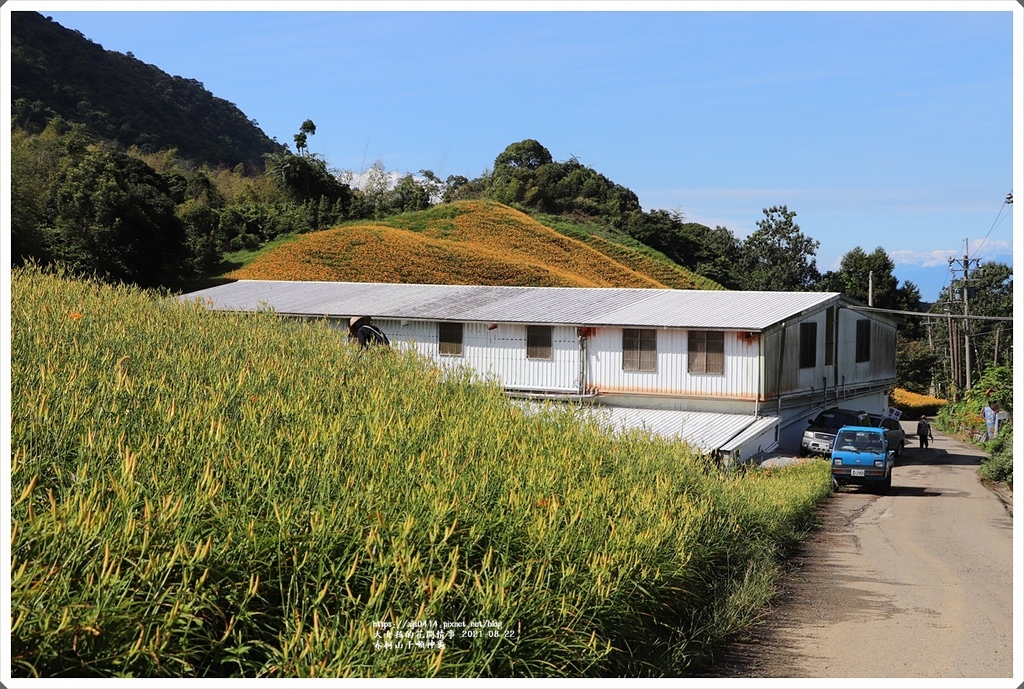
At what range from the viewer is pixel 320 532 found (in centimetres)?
612

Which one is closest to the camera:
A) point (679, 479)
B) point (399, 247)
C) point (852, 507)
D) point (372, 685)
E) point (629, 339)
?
point (372, 685)

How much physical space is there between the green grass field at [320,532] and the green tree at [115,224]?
26.8m

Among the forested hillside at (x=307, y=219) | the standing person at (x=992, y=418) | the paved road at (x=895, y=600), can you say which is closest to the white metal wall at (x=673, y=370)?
the paved road at (x=895, y=600)

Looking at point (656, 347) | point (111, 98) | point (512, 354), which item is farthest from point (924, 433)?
point (111, 98)

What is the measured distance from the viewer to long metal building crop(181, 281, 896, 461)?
25.1 meters

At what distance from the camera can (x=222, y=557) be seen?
19.2 feet

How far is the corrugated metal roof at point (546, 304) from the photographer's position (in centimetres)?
2652

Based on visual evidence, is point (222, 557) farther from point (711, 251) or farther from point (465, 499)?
point (711, 251)

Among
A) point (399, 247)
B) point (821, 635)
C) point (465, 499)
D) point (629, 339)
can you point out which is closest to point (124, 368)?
point (465, 499)

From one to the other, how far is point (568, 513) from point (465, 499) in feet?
4.10

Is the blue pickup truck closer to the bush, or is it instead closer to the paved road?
the paved road

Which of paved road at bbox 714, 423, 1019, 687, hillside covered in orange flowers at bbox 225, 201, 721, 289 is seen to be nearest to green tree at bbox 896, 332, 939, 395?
hillside covered in orange flowers at bbox 225, 201, 721, 289

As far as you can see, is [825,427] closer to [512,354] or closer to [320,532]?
[512,354]

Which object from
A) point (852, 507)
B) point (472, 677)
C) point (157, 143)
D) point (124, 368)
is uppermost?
point (157, 143)
